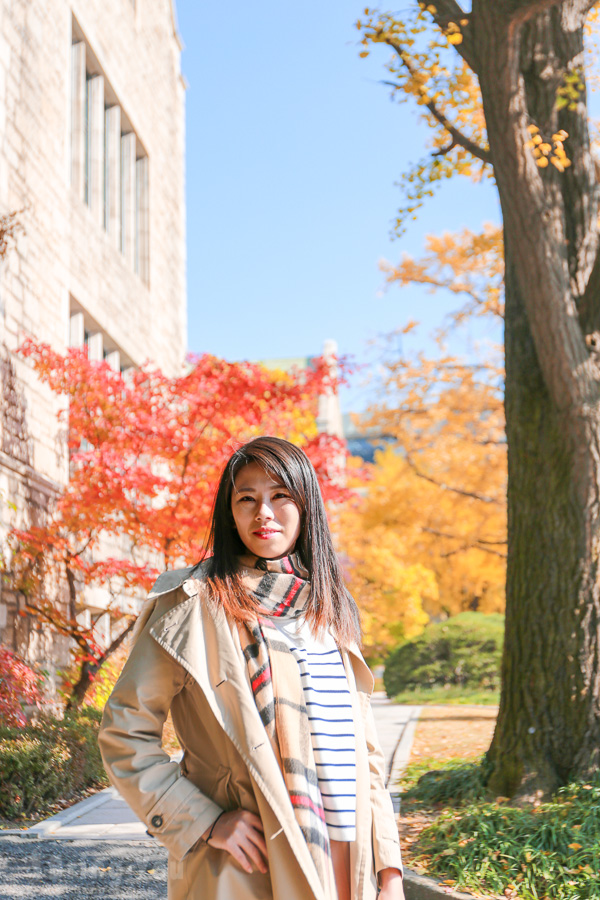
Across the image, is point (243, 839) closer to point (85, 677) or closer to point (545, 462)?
point (545, 462)

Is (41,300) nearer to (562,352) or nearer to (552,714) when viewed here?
(562,352)

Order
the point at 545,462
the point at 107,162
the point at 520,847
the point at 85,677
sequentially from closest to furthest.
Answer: the point at 520,847, the point at 545,462, the point at 85,677, the point at 107,162

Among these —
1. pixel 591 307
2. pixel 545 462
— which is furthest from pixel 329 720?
pixel 591 307

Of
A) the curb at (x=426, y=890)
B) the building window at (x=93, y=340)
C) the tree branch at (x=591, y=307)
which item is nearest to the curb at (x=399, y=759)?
the curb at (x=426, y=890)

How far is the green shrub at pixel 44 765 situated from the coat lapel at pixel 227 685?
17.4 ft

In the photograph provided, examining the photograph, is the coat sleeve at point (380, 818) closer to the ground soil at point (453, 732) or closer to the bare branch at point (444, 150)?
the bare branch at point (444, 150)

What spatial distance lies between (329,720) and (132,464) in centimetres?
746

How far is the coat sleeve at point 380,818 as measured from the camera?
6.39 ft

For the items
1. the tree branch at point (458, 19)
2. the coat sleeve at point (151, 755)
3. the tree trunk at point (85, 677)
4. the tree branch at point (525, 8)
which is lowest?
the tree trunk at point (85, 677)

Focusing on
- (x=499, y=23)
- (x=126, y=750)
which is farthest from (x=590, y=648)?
(x=126, y=750)

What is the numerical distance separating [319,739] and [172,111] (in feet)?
52.0

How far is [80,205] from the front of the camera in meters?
11.2

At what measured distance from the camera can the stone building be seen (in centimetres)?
896

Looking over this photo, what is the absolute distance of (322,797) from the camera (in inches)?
72.5
